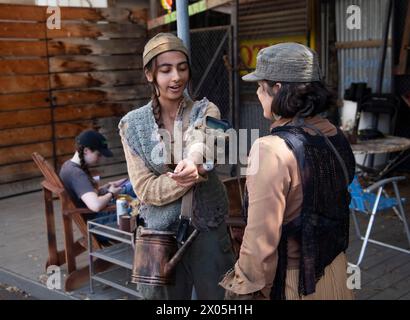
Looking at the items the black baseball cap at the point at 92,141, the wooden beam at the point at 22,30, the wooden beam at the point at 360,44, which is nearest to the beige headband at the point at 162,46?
the black baseball cap at the point at 92,141

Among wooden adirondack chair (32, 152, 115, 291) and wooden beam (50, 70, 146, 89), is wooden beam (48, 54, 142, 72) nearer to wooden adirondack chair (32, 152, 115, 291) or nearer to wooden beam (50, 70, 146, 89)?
wooden beam (50, 70, 146, 89)

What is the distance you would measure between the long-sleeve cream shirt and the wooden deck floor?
200 centimetres

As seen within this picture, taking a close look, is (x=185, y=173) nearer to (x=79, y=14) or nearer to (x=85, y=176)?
(x=85, y=176)

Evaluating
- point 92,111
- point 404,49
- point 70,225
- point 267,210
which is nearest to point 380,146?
point 404,49

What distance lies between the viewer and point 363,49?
7.47m

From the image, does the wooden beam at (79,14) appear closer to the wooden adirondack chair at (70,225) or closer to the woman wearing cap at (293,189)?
the wooden adirondack chair at (70,225)

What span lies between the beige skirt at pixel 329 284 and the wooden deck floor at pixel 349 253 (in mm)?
2139

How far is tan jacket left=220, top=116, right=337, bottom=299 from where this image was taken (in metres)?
1.86

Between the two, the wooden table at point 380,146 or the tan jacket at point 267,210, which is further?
the wooden table at point 380,146

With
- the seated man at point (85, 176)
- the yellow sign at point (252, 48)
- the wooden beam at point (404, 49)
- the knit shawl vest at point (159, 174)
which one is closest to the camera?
the knit shawl vest at point (159, 174)

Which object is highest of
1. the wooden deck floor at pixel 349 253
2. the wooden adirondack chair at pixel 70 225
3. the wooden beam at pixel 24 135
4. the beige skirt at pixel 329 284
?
the wooden beam at pixel 24 135

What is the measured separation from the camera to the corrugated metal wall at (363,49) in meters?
7.23

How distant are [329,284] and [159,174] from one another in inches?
37.6

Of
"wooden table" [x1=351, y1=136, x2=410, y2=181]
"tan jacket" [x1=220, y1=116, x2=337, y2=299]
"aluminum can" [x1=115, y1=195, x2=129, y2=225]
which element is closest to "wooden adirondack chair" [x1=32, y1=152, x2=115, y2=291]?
"aluminum can" [x1=115, y1=195, x2=129, y2=225]
